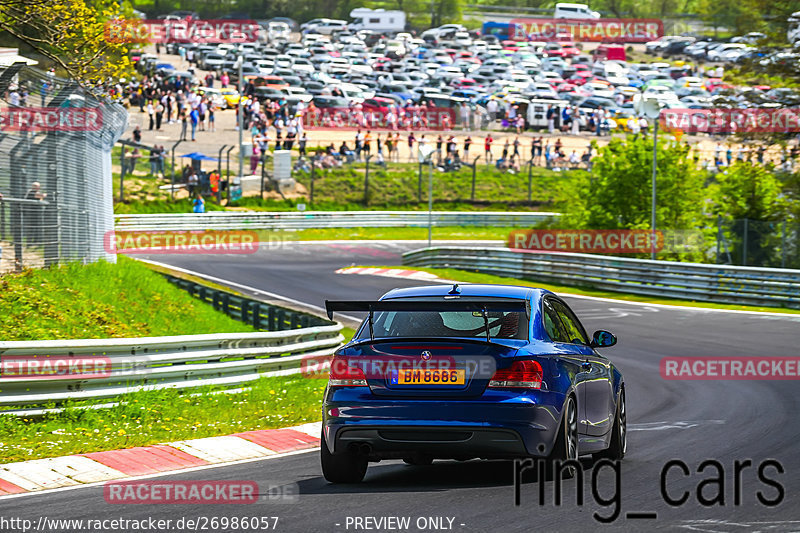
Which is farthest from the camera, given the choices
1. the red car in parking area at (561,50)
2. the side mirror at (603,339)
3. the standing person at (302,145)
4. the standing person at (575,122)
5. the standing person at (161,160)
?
the red car in parking area at (561,50)

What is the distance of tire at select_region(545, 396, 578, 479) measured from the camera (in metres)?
8.12

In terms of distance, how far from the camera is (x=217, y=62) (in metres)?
Result: 79.8

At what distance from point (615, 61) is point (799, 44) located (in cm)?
6355

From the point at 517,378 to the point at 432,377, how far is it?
0.57 m

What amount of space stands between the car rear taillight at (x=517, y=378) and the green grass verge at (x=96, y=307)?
320 inches

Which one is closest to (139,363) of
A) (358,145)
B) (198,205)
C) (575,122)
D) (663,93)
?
(198,205)

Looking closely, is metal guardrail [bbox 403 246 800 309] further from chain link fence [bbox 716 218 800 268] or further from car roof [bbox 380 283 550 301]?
car roof [bbox 380 283 550 301]

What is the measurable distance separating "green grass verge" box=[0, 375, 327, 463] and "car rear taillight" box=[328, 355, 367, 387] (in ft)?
9.93

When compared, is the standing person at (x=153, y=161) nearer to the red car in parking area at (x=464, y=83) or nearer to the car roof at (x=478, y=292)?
the red car in parking area at (x=464, y=83)

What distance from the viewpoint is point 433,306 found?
7969 mm

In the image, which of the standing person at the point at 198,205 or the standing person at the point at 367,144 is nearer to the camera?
the standing person at the point at 198,205

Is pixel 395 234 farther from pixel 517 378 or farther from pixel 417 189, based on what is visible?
pixel 517 378

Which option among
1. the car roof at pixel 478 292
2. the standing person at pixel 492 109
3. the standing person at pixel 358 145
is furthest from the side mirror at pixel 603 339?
the standing person at pixel 492 109

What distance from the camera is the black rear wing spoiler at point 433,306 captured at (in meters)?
7.98
